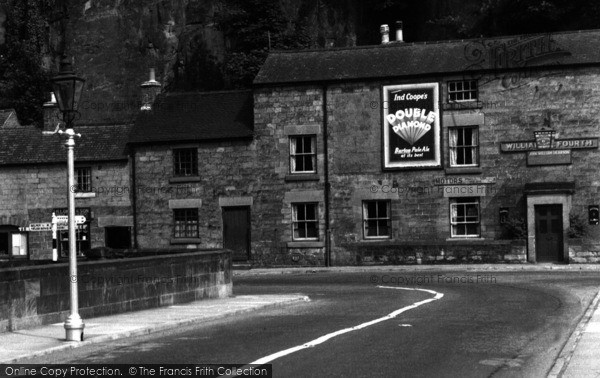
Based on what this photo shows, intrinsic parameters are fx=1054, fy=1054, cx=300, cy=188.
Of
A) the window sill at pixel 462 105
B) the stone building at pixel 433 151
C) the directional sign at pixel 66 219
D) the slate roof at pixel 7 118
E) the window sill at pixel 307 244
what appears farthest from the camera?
the slate roof at pixel 7 118

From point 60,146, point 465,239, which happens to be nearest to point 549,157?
point 465,239

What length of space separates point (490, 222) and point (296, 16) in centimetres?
3349

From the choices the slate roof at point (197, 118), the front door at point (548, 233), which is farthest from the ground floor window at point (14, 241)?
the front door at point (548, 233)

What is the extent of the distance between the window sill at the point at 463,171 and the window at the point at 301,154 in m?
5.66

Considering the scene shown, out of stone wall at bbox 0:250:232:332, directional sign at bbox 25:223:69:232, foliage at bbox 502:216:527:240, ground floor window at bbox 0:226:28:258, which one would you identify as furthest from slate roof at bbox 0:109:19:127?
stone wall at bbox 0:250:232:332

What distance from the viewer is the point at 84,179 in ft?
153

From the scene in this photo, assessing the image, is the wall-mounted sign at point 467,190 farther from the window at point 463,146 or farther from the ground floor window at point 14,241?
the ground floor window at point 14,241

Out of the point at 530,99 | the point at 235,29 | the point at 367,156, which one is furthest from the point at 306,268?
the point at 235,29

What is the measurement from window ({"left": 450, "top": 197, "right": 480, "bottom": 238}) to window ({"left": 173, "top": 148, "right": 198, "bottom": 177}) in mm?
11082

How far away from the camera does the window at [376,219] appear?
42.3 meters

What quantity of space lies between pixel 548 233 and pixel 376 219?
680 centimetres

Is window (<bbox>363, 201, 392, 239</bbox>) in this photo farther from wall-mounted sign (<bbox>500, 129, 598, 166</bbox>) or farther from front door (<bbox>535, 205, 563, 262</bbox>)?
front door (<bbox>535, 205, 563, 262</bbox>)

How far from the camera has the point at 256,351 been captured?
46.1 feet

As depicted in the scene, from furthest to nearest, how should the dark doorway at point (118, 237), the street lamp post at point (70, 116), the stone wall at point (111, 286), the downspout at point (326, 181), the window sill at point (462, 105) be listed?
the dark doorway at point (118, 237)
the downspout at point (326, 181)
the window sill at point (462, 105)
the stone wall at point (111, 286)
the street lamp post at point (70, 116)
